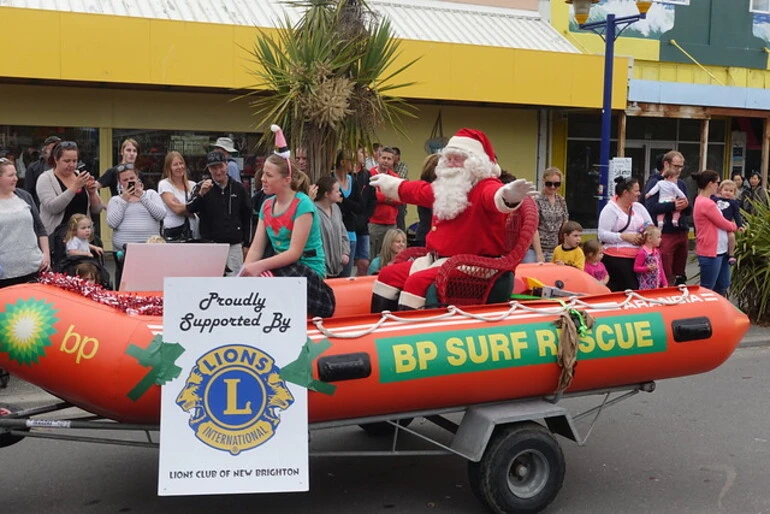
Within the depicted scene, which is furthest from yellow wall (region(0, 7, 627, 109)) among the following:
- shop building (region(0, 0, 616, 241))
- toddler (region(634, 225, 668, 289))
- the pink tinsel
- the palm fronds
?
the pink tinsel

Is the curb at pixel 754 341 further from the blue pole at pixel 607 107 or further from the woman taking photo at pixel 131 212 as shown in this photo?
the woman taking photo at pixel 131 212

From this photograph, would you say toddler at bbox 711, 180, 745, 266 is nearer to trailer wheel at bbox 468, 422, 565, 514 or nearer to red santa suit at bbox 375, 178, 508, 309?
red santa suit at bbox 375, 178, 508, 309

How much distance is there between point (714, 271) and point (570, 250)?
2.21 m

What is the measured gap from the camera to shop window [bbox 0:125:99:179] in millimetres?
13570

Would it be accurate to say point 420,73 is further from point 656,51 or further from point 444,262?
point 444,262

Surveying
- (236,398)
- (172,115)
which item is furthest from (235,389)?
(172,115)

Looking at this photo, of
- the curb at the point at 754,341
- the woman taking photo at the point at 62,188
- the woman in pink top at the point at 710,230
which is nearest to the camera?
the woman taking photo at the point at 62,188

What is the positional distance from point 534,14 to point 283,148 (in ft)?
42.9

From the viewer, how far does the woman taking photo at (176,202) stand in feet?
27.0

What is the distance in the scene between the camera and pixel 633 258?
906cm

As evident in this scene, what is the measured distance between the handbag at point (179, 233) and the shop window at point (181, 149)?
20.0 ft

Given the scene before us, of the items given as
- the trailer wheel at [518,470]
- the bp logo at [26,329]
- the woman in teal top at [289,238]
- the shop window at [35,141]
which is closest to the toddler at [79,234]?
the woman in teal top at [289,238]

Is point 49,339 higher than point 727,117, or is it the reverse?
point 727,117

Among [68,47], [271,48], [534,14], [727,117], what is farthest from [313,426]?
[727,117]
